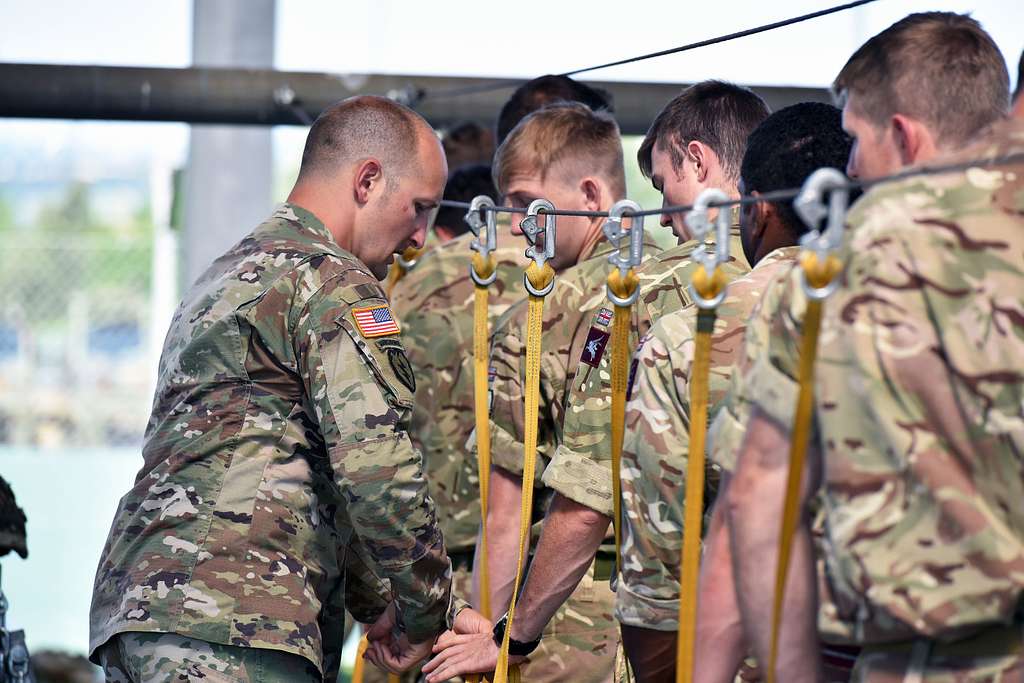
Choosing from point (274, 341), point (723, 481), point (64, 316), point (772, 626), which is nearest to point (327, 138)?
point (274, 341)

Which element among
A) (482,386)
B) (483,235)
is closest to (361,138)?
(483,235)

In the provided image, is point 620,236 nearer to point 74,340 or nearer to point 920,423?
point 920,423

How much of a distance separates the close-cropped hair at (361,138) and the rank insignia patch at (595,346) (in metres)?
0.62

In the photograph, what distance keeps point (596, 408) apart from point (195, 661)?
920mm

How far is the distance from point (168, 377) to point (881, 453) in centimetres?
167

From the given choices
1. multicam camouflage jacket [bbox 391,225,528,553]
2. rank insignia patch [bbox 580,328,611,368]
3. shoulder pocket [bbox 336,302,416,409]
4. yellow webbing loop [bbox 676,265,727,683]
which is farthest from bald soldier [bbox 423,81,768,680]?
multicam camouflage jacket [bbox 391,225,528,553]

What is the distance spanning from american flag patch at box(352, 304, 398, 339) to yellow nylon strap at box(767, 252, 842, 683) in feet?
3.93

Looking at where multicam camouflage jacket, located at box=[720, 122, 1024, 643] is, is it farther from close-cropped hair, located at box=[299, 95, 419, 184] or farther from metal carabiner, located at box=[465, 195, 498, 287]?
close-cropped hair, located at box=[299, 95, 419, 184]

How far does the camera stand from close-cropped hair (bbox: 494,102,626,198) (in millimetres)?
3352

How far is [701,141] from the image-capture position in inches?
114

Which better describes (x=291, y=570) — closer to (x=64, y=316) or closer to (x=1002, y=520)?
(x=1002, y=520)

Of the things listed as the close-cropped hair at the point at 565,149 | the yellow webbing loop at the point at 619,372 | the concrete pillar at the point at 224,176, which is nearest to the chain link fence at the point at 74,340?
the concrete pillar at the point at 224,176

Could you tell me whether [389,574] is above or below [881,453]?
below

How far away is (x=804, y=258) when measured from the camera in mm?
1594
